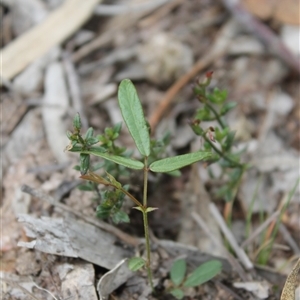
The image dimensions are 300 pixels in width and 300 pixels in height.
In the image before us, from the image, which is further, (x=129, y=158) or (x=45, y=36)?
(x=45, y=36)

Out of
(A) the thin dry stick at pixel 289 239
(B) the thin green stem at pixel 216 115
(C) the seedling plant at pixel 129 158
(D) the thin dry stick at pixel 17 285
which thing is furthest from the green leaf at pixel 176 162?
(A) the thin dry stick at pixel 289 239

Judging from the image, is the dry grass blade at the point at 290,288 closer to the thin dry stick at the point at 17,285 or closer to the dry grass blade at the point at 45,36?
the thin dry stick at the point at 17,285

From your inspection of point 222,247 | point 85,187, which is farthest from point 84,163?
point 222,247

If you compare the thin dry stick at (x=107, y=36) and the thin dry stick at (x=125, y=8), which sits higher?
the thin dry stick at (x=125, y=8)

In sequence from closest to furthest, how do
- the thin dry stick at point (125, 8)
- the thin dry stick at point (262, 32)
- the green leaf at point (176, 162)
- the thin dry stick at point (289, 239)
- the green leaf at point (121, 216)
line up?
the green leaf at point (176, 162), the green leaf at point (121, 216), the thin dry stick at point (289, 239), the thin dry stick at point (262, 32), the thin dry stick at point (125, 8)

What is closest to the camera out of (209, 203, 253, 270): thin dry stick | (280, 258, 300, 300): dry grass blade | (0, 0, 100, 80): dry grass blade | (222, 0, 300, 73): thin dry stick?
(280, 258, 300, 300): dry grass blade

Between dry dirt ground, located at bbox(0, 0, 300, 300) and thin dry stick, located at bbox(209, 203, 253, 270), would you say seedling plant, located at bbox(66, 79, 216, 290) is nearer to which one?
dry dirt ground, located at bbox(0, 0, 300, 300)

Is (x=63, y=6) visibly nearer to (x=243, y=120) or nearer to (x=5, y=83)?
(x=5, y=83)

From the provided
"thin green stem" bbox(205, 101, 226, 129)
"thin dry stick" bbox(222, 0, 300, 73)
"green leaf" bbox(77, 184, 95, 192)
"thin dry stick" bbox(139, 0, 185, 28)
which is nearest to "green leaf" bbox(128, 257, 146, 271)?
"green leaf" bbox(77, 184, 95, 192)

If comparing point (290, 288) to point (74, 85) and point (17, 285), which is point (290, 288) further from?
point (74, 85)
